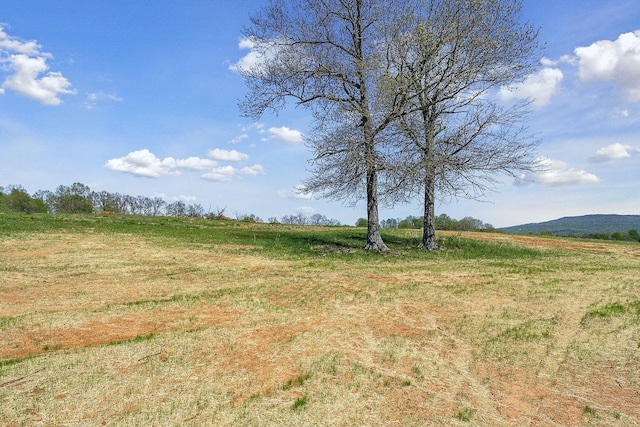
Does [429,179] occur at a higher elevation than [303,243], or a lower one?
higher

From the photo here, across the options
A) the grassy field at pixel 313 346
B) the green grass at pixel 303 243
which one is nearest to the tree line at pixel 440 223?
the green grass at pixel 303 243

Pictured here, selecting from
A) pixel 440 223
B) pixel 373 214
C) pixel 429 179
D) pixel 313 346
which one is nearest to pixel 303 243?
pixel 373 214

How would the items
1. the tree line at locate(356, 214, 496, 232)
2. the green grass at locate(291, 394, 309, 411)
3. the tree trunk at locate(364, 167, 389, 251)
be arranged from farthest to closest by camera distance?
the tree line at locate(356, 214, 496, 232)
the tree trunk at locate(364, 167, 389, 251)
the green grass at locate(291, 394, 309, 411)

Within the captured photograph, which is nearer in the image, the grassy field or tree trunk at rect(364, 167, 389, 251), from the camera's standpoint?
the grassy field

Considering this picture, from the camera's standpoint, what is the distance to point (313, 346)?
5715 mm

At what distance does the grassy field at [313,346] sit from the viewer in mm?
4090

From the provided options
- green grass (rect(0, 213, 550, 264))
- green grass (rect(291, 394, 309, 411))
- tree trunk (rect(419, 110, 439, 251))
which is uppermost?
tree trunk (rect(419, 110, 439, 251))

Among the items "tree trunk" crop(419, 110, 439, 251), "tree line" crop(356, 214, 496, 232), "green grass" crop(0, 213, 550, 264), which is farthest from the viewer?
"tree line" crop(356, 214, 496, 232)

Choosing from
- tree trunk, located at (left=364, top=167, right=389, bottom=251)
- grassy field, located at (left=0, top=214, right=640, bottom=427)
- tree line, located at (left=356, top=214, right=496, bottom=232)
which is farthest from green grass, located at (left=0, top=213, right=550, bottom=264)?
tree line, located at (left=356, top=214, right=496, bottom=232)

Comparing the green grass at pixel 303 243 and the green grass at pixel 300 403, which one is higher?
the green grass at pixel 303 243

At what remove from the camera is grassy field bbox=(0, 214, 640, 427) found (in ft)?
13.4

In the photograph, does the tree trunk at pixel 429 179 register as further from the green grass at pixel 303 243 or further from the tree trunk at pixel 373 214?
the tree trunk at pixel 373 214

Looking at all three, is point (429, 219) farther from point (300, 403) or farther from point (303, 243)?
point (300, 403)

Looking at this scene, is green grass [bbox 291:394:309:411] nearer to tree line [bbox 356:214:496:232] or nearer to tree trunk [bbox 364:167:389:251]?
tree trunk [bbox 364:167:389:251]
